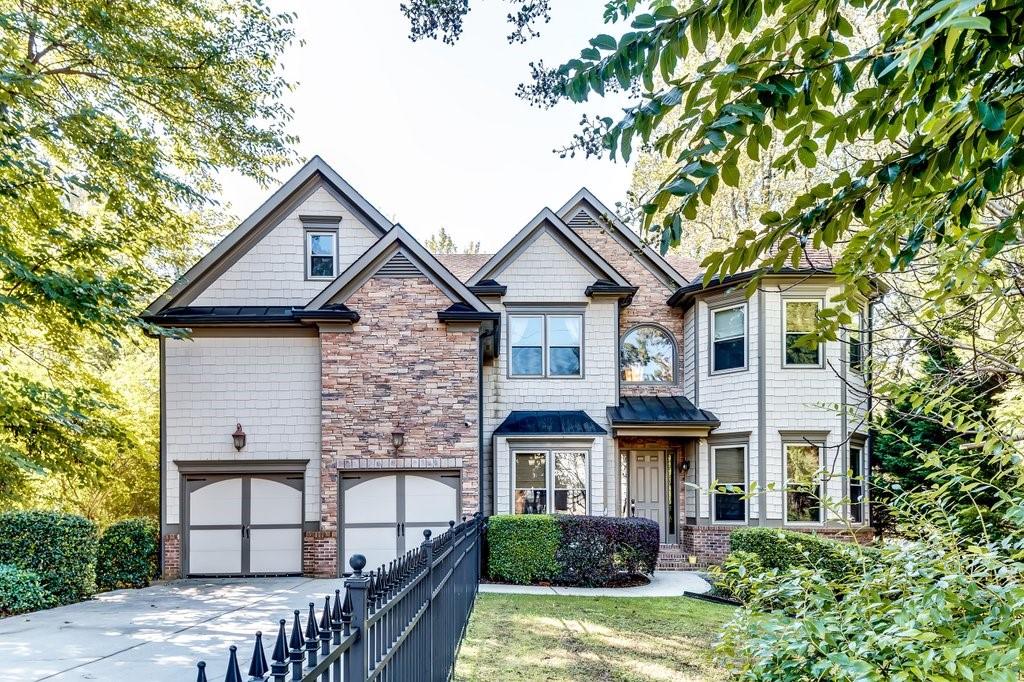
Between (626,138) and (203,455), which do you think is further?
(203,455)

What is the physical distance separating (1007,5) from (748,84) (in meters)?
0.76

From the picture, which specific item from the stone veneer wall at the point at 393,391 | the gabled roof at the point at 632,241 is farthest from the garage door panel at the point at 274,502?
the gabled roof at the point at 632,241

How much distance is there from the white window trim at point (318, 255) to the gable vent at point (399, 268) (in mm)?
1911

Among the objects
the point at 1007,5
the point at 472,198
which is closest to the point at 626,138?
the point at 1007,5

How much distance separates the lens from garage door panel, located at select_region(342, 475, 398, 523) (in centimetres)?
1354

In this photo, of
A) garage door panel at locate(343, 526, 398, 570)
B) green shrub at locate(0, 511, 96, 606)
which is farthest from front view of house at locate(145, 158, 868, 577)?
green shrub at locate(0, 511, 96, 606)

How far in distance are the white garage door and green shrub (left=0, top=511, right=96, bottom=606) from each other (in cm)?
438

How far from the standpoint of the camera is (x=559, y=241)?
16.3 meters

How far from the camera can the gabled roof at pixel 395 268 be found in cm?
1346

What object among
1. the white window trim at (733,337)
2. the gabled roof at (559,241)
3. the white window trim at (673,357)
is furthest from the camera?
the white window trim at (673,357)

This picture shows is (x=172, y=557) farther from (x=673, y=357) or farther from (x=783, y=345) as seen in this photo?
(x=783, y=345)

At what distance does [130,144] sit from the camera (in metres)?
11.2

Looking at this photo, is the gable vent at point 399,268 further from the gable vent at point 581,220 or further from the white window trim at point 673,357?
the white window trim at point 673,357

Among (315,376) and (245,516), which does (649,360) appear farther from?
(245,516)
